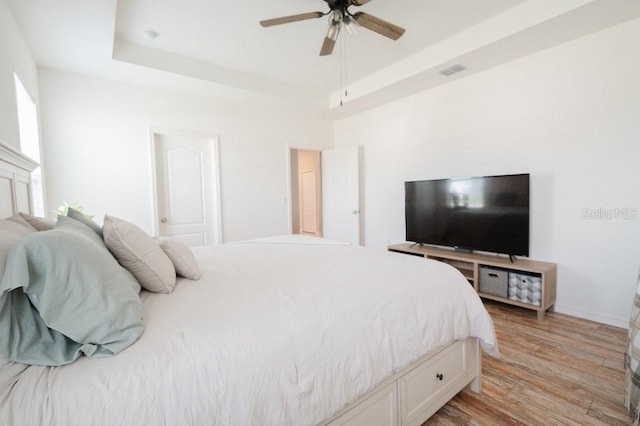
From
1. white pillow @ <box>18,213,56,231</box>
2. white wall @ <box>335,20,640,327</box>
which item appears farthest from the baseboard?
white pillow @ <box>18,213,56,231</box>

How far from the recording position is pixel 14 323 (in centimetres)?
76

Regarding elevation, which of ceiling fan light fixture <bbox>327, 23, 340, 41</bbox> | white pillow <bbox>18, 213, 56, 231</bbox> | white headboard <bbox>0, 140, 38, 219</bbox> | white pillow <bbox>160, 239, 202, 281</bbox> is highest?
ceiling fan light fixture <bbox>327, 23, 340, 41</bbox>

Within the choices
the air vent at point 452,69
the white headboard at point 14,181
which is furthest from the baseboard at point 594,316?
the white headboard at point 14,181

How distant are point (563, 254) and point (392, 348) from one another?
2.59m

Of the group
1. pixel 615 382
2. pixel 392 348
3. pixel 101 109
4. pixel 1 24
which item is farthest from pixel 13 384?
pixel 101 109

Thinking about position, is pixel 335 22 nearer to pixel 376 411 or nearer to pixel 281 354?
pixel 281 354

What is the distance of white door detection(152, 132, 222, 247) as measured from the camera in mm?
3697

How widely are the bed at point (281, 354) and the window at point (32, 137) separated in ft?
7.17

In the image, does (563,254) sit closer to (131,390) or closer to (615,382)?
(615,382)

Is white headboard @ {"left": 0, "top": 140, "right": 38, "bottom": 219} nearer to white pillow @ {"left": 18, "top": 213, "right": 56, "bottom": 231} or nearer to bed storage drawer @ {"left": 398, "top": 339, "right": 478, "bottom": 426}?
white pillow @ {"left": 18, "top": 213, "right": 56, "bottom": 231}

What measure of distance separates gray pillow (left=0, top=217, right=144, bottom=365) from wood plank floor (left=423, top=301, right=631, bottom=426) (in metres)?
1.63

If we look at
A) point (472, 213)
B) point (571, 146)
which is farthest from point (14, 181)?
point (571, 146)

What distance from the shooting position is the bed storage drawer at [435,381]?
137cm

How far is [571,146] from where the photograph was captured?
8.97 ft
